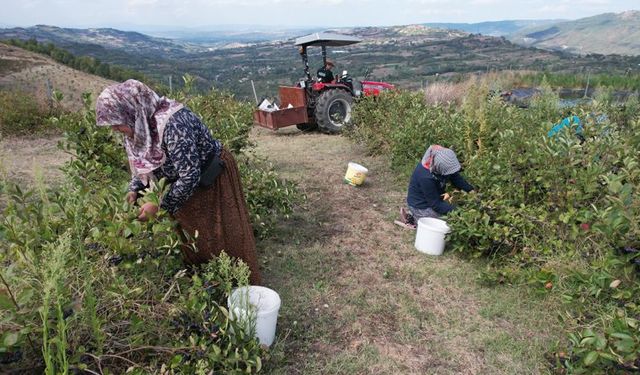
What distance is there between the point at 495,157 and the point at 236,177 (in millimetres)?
2193

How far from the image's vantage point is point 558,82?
1639cm

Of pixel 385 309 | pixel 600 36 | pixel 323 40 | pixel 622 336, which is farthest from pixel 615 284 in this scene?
pixel 600 36

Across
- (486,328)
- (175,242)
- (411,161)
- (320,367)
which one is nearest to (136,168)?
(175,242)

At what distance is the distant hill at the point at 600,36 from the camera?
88.9 meters

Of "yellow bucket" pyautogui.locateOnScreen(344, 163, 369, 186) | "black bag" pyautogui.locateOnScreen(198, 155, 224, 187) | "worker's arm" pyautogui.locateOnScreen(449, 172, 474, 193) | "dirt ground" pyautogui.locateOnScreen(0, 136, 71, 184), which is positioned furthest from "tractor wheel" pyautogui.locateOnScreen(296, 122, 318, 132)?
"black bag" pyautogui.locateOnScreen(198, 155, 224, 187)

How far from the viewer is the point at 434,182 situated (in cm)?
382

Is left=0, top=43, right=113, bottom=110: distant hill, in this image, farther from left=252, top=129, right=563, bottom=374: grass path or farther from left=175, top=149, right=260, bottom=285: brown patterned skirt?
left=175, top=149, right=260, bottom=285: brown patterned skirt

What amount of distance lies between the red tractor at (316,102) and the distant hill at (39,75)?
1341 cm

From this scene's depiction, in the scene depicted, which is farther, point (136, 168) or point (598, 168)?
point (598, 168)

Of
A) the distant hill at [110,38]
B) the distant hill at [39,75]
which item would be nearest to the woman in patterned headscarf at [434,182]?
the distant hill at [39,75]

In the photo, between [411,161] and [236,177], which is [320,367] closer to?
[236,177]

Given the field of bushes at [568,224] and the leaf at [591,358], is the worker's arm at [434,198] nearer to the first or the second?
the field of bushes at [568,224]

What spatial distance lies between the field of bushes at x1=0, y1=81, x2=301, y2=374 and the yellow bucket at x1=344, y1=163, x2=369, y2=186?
308 cm

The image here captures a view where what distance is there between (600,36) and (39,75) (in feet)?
395
